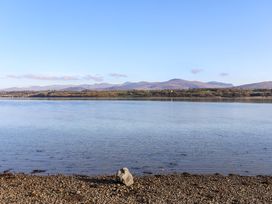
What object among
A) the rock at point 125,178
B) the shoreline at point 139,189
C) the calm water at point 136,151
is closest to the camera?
the shoreline at point 139,189

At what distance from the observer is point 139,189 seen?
1738cm

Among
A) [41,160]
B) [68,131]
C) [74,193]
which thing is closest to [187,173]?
[74,193]

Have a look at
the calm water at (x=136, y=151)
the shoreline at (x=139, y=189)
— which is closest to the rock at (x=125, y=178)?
the shoreline at (x=139, y=189)

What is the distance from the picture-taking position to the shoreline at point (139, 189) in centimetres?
1576

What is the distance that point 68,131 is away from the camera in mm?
42500

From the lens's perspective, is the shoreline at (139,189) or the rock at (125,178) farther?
the rock at (125,178)

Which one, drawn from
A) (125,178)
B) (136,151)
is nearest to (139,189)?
(125,178)

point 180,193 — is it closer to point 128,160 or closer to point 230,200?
point 230,200

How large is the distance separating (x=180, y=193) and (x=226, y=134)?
2484 centimetres

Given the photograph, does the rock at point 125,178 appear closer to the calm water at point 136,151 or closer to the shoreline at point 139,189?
the shoreline at point 139,189

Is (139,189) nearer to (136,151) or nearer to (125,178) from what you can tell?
(125,178)

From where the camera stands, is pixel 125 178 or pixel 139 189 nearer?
pixel 139 189

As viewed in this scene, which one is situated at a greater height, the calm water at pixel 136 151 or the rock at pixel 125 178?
the rock at pixel 125 178

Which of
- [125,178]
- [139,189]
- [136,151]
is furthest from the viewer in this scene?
[136,151]
